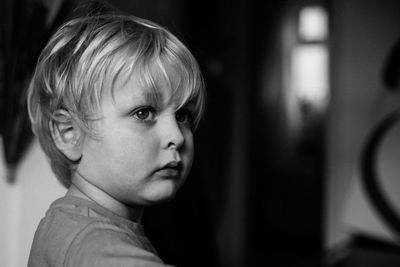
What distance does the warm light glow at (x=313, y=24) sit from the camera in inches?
147

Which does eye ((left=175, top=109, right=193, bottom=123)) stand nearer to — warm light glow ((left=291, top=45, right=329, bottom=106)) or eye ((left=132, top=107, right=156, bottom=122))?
eye ((left=132, top=107, right=156, bottom=122))

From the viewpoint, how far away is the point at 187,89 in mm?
541

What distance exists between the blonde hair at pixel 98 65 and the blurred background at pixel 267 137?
47 mm

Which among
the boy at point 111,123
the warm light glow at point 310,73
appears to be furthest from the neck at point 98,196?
the warm light glow at point 310,73

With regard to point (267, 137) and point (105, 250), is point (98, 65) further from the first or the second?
point (267, 137)

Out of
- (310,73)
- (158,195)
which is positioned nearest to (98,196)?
(158,195)

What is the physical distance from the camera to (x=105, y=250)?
46cm

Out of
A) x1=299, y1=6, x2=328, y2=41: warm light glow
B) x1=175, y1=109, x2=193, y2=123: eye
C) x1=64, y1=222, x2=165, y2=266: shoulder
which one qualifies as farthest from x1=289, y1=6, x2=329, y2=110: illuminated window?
x1=64, y1=222, x2=165, y2=266: shoulder

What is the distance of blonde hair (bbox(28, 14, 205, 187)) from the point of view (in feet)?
1.67

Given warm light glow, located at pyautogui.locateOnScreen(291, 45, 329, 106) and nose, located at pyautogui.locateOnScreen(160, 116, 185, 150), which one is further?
warm light glow, located at pyautogui.locateOnScreen(291, 45, 329, 106)

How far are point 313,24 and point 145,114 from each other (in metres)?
3.42

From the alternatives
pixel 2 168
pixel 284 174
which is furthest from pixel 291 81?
pixel 2 168

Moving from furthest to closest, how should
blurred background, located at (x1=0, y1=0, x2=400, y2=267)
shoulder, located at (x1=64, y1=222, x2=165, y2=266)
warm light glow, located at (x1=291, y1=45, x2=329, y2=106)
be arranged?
warm light glow, located at (x1=291, y1=45, x2=329, y2=106) < blurred background, located at (x1=0, y1=0, x2=400, y2=267) < shoulder, located at (x1=64, y1=222, x2=165, y2=266)

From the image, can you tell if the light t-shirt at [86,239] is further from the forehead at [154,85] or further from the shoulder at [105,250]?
the forehead at [154,85]
